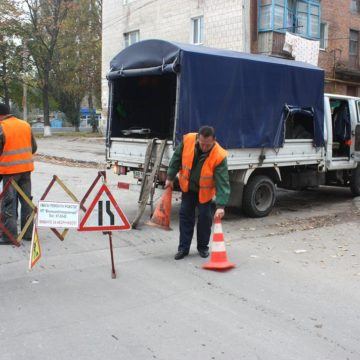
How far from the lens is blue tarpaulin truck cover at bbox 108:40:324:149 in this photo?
812 centimetres

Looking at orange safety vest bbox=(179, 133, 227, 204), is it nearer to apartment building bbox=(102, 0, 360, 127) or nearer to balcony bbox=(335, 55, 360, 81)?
apartment building bbox=(102, 0, 360, 127)

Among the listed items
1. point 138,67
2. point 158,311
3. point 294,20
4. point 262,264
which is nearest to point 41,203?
point 158,311

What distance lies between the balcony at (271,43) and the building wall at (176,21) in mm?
606

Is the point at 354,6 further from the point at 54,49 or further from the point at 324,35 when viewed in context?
the point at 54,49

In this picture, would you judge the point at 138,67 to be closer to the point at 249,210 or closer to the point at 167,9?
the point at 249,210

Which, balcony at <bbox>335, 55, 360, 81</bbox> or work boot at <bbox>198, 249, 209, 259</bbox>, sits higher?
balcony at <bbox>335, 55, 360, 81</bbox>

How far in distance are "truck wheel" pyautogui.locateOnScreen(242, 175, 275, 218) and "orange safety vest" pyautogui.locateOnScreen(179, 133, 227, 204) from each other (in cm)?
264

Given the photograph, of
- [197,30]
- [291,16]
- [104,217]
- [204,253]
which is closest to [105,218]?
[104,217]

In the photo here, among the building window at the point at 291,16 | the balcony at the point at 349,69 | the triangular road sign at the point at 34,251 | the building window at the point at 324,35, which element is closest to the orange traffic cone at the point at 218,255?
the triangular road sign at the point at 34,251

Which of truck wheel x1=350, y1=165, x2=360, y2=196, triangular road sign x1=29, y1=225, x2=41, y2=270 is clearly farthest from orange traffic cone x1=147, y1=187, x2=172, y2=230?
truck wheel x1=350, y1=165, x2=360, y2=196

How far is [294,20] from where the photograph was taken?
23594 millimetres

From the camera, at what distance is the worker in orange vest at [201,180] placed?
20.5 feet

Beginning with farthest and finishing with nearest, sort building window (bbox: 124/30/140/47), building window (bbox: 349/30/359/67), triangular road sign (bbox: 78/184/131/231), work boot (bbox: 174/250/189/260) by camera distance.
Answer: building window (bbox: 124/30/140/47)
building window (bbox: 349/30/359/67)
work boot (bbox: 174/250/189/260)
triangular road sign (bbox: 78/184/131/231)

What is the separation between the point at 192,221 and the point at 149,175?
80.0 inches
